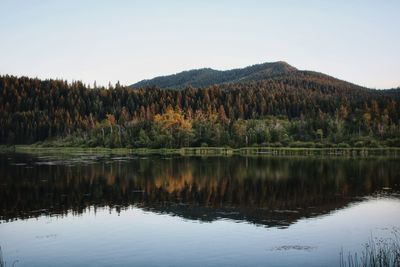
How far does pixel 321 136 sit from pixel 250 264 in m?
128

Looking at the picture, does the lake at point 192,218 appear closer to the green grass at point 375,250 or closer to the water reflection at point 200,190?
the water reflection at point 200,190

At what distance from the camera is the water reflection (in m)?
41.7

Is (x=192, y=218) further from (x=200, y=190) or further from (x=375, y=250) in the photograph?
(x=200, y=190)

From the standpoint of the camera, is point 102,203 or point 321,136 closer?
point 102,203

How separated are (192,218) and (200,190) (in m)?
15.4

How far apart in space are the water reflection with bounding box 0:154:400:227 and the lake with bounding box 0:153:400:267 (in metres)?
→ 0.11

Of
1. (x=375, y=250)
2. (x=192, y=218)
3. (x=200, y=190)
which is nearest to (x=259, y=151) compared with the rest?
(x=200, y=190)

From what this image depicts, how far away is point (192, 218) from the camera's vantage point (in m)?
38.4

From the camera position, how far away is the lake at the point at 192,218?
2783 cm

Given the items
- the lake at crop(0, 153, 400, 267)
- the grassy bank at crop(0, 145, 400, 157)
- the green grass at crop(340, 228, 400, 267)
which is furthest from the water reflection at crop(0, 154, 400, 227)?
the grassy bank at crop(0, 145, 400, 157)

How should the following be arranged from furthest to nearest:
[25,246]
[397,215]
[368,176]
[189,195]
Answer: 1. [368,176]
2. [189,195]
3. [397,215]
4. [25,246]

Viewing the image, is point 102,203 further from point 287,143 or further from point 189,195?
point 287,143

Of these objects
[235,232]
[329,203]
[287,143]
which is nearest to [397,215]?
[329,203]

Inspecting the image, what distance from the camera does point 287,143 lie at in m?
144
